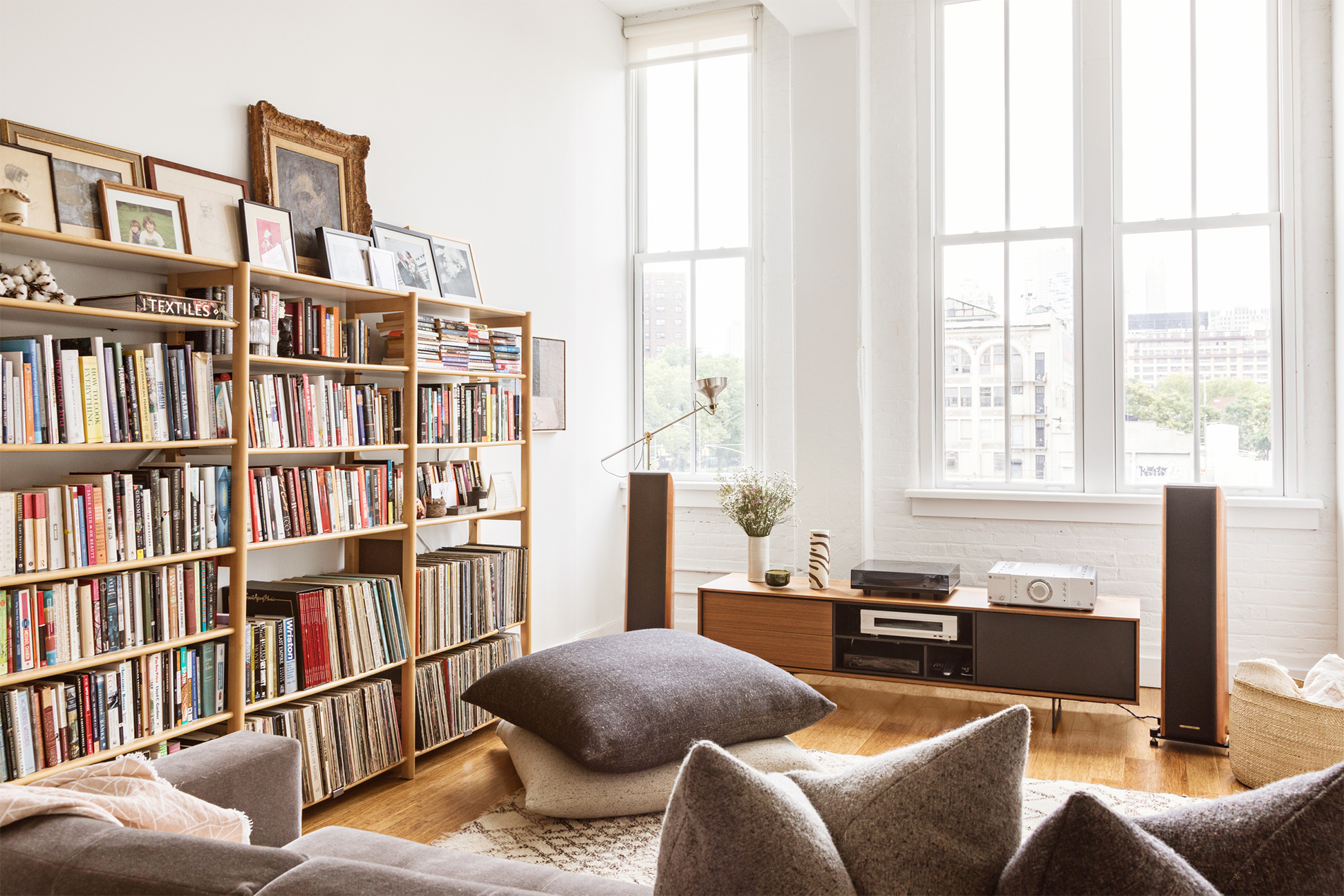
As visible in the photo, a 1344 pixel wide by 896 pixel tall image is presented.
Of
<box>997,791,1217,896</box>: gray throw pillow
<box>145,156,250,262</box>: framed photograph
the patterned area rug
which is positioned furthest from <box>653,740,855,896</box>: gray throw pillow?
<box>145,156,250,262</box>: framed photograph

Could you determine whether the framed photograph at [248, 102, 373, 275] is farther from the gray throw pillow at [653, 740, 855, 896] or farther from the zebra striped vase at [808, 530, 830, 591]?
the gray throw pillow at [653, 740, 855, 896]

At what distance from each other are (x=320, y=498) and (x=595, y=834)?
137cm

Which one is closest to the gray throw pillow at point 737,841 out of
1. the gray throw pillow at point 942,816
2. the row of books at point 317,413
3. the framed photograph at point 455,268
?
the gray throw pillow at point 942,816

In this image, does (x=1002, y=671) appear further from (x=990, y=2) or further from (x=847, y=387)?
(x=990, y=2)

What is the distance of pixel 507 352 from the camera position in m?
3.82

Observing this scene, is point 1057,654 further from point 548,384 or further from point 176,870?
point 176,870

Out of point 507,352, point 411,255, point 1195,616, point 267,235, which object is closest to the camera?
point 267,235

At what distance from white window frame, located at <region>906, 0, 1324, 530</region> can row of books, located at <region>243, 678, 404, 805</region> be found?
2891 mm

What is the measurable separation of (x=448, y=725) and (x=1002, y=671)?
7.39ft

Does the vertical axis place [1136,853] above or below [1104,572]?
above

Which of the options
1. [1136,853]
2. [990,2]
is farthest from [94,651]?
[990,2]

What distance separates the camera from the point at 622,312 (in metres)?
5.48

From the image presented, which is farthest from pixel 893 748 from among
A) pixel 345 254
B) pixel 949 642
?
pixel 345 254

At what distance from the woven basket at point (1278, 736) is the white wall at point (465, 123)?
9.87 feet
